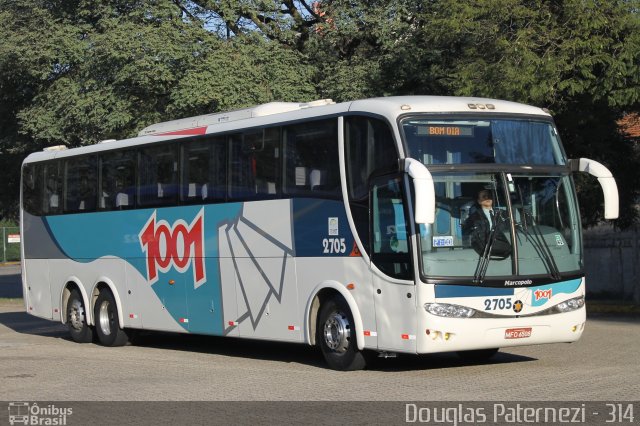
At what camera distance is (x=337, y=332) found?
14.5 m

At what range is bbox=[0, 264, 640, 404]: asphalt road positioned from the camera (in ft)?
39.2

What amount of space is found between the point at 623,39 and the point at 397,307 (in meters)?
10.8

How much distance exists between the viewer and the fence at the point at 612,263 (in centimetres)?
2697

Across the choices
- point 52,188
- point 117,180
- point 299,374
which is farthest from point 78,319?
point 299,374

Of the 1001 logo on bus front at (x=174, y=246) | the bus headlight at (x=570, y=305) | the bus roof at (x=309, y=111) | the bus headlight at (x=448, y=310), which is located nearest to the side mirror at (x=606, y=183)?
the bus roof at (x=309, y=111)

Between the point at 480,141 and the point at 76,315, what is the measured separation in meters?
10.3

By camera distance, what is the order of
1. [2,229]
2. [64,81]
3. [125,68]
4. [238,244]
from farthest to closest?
[2,229]
[64,81]
[125,68]
[238,244]

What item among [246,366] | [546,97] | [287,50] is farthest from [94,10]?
[246,366]

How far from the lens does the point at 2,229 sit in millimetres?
69562

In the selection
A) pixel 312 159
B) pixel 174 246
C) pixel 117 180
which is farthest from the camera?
pixel 117 180

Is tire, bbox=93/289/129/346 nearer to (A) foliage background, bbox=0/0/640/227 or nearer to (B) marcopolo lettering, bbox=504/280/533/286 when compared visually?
(A) foliage background, bbox=0/0/640/227

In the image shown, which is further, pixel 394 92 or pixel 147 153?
pixel 394 92

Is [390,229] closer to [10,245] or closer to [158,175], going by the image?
[158,175]

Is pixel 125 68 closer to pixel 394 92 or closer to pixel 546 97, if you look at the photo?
pixel 394 92
